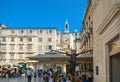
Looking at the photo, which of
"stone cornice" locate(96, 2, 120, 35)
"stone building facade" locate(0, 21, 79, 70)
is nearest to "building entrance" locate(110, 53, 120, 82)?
"stone cornice" locate(96, 2, 120, 35)

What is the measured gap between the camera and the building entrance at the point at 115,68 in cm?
1121

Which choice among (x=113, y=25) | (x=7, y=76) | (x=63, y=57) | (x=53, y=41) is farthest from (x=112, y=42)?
(x=53, y=41)

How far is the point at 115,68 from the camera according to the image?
11.3 m

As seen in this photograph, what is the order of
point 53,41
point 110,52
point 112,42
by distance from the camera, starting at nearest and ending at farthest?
point 112,42 → point 110,52 → point 53,41

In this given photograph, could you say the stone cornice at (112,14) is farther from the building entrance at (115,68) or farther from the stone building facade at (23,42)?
the stone building facade at (23,42)

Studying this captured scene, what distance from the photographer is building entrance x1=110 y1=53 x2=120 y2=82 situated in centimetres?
1121

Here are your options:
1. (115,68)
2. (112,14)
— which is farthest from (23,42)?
(112,14)

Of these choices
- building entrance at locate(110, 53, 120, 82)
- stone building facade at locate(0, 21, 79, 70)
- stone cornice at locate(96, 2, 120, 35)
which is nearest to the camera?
stone cornice at locate(96, 2, 120, 35)

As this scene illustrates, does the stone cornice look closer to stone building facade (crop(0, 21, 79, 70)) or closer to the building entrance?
the building entrance

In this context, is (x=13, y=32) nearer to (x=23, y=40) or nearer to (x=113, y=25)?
(x=23, y=40)

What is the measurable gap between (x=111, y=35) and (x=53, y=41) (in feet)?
242

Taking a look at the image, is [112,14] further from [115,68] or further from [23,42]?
[23,42]

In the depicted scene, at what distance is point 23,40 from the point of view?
84.8m

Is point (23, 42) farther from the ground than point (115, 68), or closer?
farther from the ground
